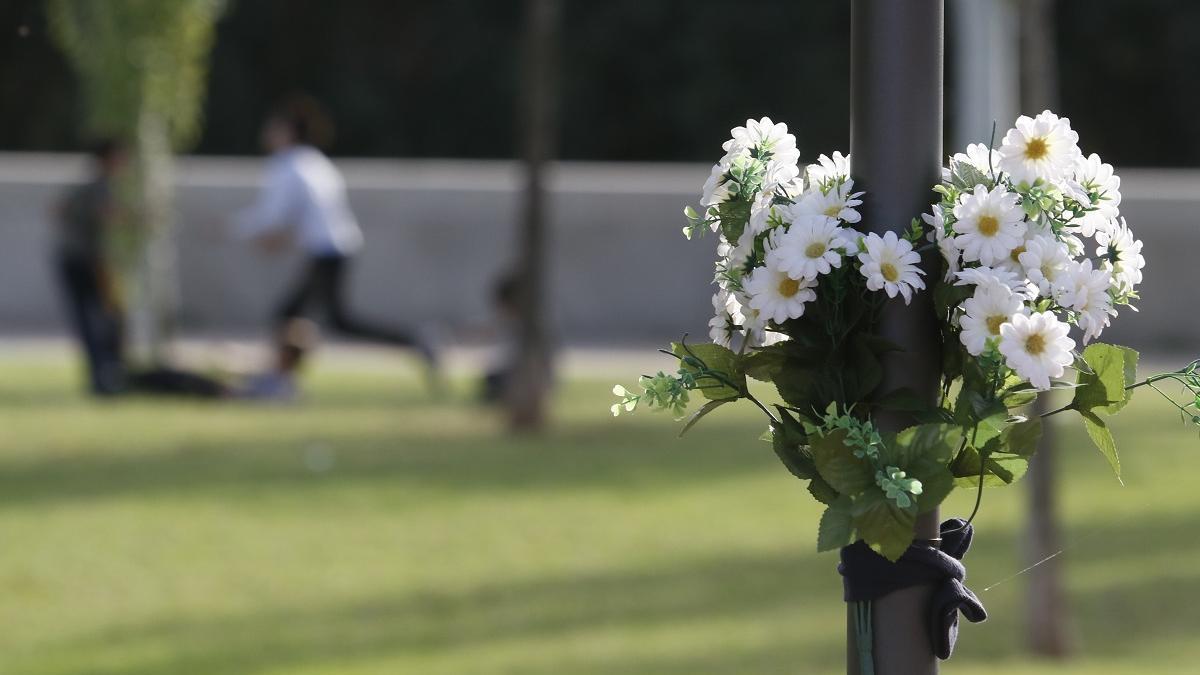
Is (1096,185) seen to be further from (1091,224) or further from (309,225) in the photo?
(309,225)

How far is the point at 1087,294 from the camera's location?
2.39 m

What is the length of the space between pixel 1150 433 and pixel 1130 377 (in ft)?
25.3

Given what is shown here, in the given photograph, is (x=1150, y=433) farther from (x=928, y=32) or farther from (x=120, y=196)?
(x=928, y=32)

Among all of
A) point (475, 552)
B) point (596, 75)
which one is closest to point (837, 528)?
point (475, 552)

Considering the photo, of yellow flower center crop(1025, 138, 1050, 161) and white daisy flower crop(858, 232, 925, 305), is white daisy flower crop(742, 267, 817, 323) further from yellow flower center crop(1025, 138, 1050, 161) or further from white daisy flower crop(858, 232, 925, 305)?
yellow flower center crop(1025, 138, 1050, 161)

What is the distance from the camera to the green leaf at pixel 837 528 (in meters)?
2.31

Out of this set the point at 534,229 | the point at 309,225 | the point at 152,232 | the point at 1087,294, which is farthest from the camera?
the point at 152,232

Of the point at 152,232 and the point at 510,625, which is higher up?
the point at 152,232

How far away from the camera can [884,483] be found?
7.48ft

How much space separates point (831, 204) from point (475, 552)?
4859 mm

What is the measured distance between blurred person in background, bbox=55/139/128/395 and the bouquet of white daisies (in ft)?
29.4

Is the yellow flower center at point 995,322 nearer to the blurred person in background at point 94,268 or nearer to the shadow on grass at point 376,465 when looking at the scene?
the shadow on grass at point 376,465

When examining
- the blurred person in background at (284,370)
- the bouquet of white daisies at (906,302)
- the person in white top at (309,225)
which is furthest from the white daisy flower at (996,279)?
the blurred person in background at (284,370)

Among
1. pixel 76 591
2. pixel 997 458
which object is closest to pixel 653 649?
pixel 76 591
